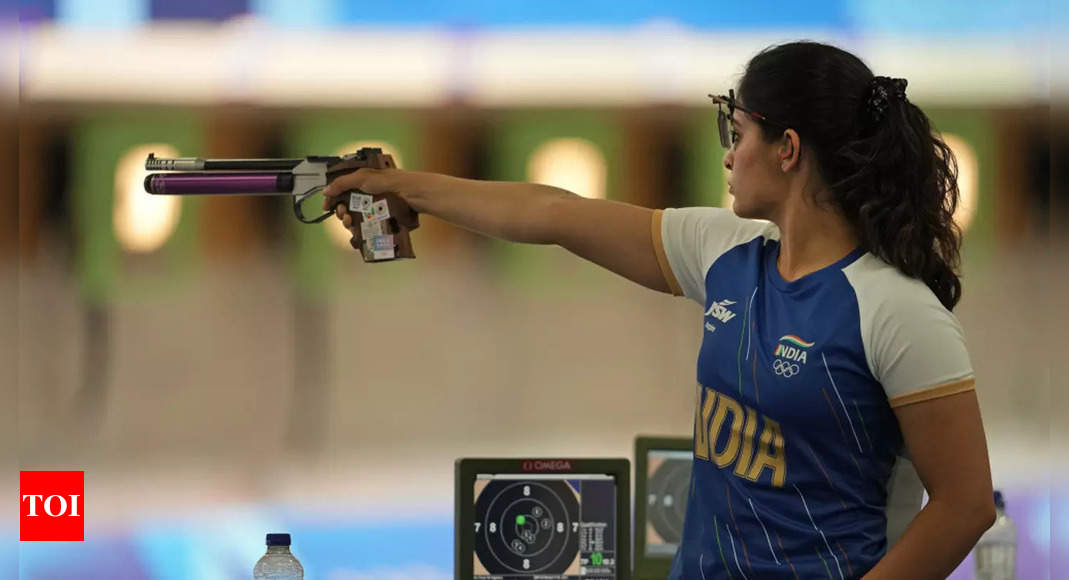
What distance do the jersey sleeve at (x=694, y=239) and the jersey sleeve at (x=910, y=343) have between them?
0.23 metres

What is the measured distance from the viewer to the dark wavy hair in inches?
54.7

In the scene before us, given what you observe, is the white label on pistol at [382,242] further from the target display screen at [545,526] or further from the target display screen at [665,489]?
the target display screen at [665,489]

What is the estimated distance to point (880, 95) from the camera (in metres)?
1.40

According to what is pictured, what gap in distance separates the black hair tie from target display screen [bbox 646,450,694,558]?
130cm

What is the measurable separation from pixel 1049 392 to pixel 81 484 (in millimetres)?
2320

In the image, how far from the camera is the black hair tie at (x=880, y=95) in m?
1.40

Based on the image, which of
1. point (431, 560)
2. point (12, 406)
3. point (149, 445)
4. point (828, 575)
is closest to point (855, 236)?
point (828, 575)

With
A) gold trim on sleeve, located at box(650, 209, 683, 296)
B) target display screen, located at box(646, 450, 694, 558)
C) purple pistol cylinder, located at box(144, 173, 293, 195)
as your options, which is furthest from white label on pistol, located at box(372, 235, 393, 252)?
target display screen, located at box(646, 450, 694, 558)

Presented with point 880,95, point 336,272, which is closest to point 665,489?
point 336,272

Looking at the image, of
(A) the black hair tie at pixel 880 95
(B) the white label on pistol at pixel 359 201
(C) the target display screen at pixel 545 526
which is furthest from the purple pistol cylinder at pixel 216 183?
(A) the black hair tie at pixel 880 95

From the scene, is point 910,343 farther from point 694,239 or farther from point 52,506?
point 52,506

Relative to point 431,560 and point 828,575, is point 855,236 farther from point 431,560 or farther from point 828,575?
point 431,560

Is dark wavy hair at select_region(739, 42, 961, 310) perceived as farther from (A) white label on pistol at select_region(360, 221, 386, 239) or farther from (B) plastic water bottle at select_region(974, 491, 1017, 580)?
(B) plastic water bottle at select_region(974, 491, 1017, 580)

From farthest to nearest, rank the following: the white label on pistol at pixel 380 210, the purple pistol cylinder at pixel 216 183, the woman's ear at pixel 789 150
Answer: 1. the purple pistol cylinder at pixel 216 183
2. the white label on pistol at pixel 380 210
3. the woman's ear at pixel 789 150
